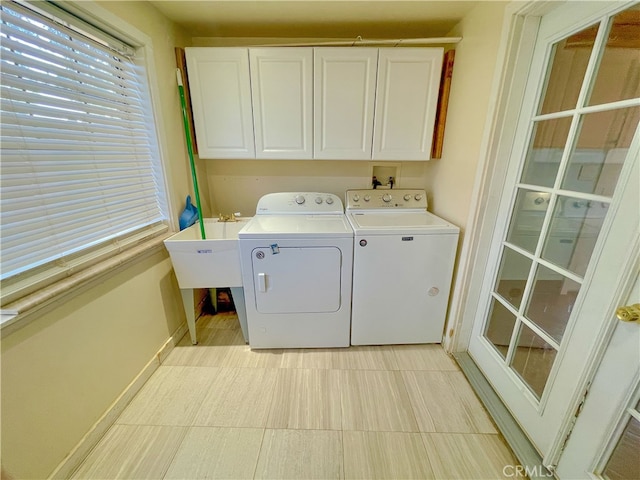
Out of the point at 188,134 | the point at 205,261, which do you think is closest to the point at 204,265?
the point at 205,261

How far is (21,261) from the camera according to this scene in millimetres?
1002

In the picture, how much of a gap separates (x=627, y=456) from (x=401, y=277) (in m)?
1.15

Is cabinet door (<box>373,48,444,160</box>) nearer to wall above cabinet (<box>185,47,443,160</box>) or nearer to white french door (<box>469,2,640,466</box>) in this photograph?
wall above cabinet (<box>185,47,443,160</box>)

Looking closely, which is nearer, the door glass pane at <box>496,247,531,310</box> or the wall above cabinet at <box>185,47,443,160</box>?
the door glass pane at <box>496,247,531,310</box>

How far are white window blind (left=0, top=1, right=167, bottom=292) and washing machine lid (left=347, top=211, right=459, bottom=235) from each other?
4.94ft

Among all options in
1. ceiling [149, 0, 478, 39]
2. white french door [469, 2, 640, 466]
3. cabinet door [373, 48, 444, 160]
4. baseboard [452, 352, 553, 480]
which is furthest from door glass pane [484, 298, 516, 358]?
ceiling [149, 0, 478, 39]

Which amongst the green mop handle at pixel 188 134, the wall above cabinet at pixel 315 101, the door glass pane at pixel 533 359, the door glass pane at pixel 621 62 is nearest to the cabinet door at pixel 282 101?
the wall above cabinet at pixel 315 101

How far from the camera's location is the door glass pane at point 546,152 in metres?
1.15

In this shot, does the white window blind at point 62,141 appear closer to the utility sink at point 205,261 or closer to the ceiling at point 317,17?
the utility sink at point 205,261

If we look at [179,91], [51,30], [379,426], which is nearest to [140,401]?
[379,426]

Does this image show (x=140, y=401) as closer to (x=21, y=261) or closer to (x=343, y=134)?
(x=21, y=261)

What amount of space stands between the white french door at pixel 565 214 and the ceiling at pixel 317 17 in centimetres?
79

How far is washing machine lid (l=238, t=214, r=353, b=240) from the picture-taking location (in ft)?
5.40

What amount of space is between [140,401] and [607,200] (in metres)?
2.54
